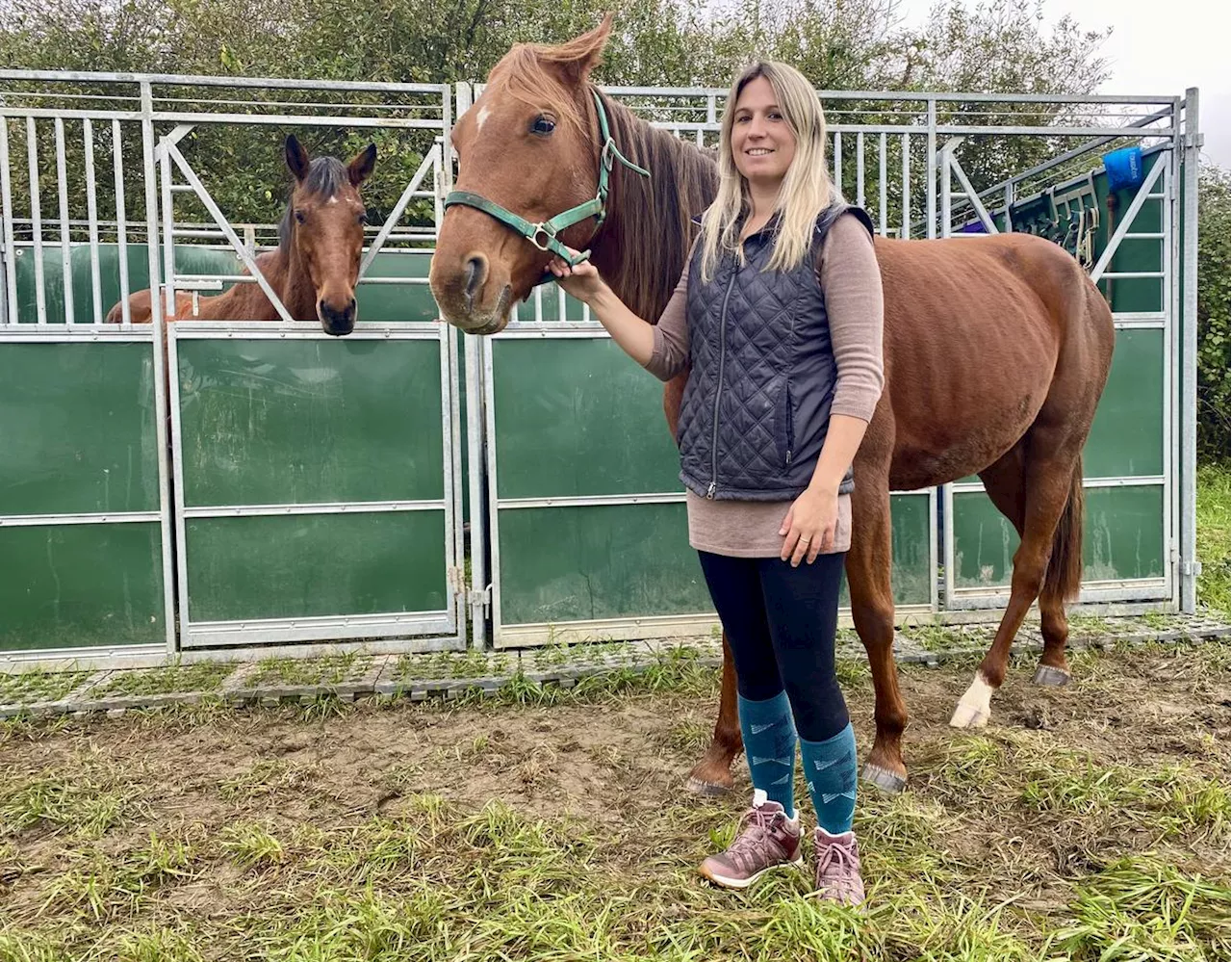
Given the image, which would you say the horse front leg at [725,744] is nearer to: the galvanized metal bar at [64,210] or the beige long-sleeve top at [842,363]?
the beige long-sleeve top at [842,363]

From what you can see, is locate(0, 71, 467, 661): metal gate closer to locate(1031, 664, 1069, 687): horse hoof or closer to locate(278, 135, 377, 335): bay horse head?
locate(278, 135, 377, 335): bay horse head

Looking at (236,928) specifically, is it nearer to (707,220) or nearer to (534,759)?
(534,759)

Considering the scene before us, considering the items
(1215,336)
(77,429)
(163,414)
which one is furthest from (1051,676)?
(1215,336)

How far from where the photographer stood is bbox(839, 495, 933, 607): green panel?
4.33 m

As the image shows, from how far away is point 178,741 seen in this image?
307 cm

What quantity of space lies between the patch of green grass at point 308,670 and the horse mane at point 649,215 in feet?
7.51

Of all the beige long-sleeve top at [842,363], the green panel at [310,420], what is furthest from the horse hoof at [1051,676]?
the green panel at [310,420]

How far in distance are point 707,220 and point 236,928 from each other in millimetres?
2007

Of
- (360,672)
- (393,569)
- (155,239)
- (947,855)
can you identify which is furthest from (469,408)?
(947,855)

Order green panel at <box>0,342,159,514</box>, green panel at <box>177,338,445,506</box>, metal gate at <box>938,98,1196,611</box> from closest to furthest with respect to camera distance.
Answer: green panel at <box>0,342,159,514</box>, green panel at <box>177,338,445,506</box>, metal gate at <box>938,98,1196,611</box>

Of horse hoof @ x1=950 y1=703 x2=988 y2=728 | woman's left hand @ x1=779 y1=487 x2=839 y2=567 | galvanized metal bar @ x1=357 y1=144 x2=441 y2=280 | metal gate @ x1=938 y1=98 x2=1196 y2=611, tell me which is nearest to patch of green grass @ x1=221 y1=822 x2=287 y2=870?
woman's left hand @ x1=779 y1=487 x2=839 y2=567

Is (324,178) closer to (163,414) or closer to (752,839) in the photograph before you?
(163,414)

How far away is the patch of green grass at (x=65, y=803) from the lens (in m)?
2.40

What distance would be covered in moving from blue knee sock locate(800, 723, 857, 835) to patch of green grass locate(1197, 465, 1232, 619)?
12.1 feet
